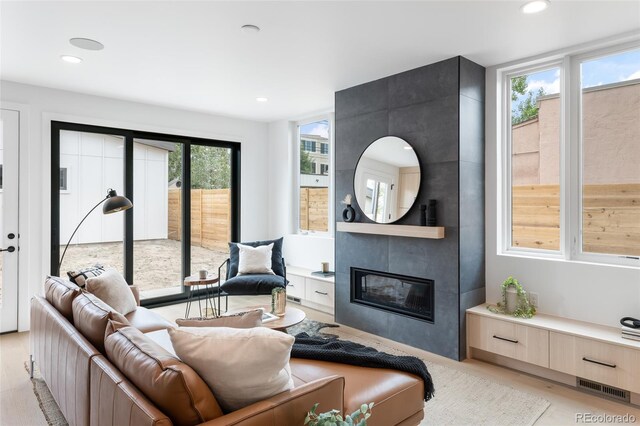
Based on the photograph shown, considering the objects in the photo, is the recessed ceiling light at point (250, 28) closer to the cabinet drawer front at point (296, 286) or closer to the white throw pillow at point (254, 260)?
the white throw pillow at point (254, 260)

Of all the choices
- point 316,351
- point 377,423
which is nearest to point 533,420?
point 377,423

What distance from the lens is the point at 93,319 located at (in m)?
1.94

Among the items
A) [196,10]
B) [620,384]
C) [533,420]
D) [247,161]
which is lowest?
[533,420]

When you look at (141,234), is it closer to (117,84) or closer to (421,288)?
(117,84)

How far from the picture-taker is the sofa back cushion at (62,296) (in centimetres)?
238

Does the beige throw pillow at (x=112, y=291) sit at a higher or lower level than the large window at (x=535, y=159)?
lower

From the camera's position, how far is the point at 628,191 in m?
2.92

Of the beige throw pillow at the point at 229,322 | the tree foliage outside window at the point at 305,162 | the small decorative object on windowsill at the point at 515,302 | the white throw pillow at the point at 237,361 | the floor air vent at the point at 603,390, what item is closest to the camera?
the white throw pillow at the point at 237,361

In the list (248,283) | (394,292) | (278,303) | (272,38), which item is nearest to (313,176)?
(248,283)

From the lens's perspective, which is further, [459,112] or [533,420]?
[459,112]

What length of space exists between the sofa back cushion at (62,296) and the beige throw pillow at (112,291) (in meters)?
0.22

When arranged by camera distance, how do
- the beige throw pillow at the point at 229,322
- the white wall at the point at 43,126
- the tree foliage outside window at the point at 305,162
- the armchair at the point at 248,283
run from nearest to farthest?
the beige throw pillow at the point at 229,322 → the white wall at the point at 43,126 → the armchair at the point at 248,283 → the tree foliage outside window at the point at 305,162

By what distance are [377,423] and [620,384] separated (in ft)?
6.02

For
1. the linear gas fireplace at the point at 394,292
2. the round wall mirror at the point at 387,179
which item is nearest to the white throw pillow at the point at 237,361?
the linear gas fireplace at the point at 394,292
